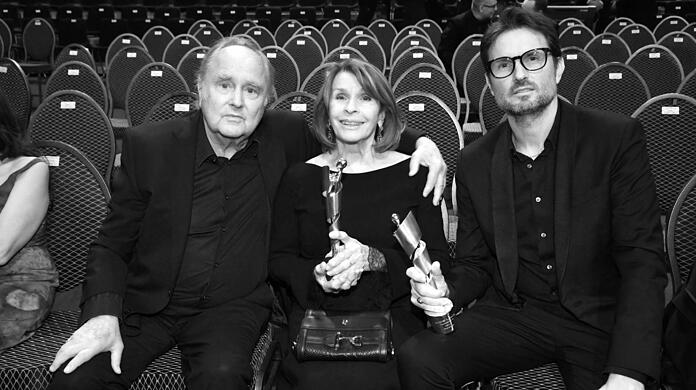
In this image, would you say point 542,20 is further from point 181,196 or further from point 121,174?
point 121,174

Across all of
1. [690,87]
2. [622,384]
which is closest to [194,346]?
[622,384]

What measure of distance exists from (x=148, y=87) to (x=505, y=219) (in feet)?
10.8

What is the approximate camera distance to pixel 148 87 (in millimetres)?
4602

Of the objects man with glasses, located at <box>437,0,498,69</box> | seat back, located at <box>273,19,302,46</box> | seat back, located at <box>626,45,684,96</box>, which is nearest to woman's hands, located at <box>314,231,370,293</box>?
seat back, located at <box>626,45,684,96</box>

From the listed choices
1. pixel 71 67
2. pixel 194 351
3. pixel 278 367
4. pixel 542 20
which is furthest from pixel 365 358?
pixel 71 67

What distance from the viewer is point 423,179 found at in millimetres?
2244

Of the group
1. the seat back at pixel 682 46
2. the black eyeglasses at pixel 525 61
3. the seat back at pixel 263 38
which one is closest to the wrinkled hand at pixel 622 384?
the black eyeglasses at pixel 525 61

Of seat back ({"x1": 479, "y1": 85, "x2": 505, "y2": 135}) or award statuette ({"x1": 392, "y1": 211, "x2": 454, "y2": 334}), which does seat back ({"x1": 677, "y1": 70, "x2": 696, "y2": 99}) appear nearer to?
seat back ({"x1": 479, "y1": 85, "x2": 505, "y2": 135})

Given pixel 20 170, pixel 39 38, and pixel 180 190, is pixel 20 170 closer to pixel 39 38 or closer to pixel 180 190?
pixel 180 190

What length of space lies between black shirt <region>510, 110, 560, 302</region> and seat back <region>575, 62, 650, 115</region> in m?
2.45

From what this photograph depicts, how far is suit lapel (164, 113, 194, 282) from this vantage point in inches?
83.6

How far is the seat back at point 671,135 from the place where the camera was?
329 cm

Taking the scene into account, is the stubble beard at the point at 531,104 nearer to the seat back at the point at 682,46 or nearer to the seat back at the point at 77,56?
the seat back at the point at 77,56

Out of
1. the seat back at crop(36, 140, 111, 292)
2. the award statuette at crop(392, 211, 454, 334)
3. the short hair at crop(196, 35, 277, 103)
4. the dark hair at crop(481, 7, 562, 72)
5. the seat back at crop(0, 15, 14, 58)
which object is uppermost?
the dark hair at crop(481, 7, 562, 72)
